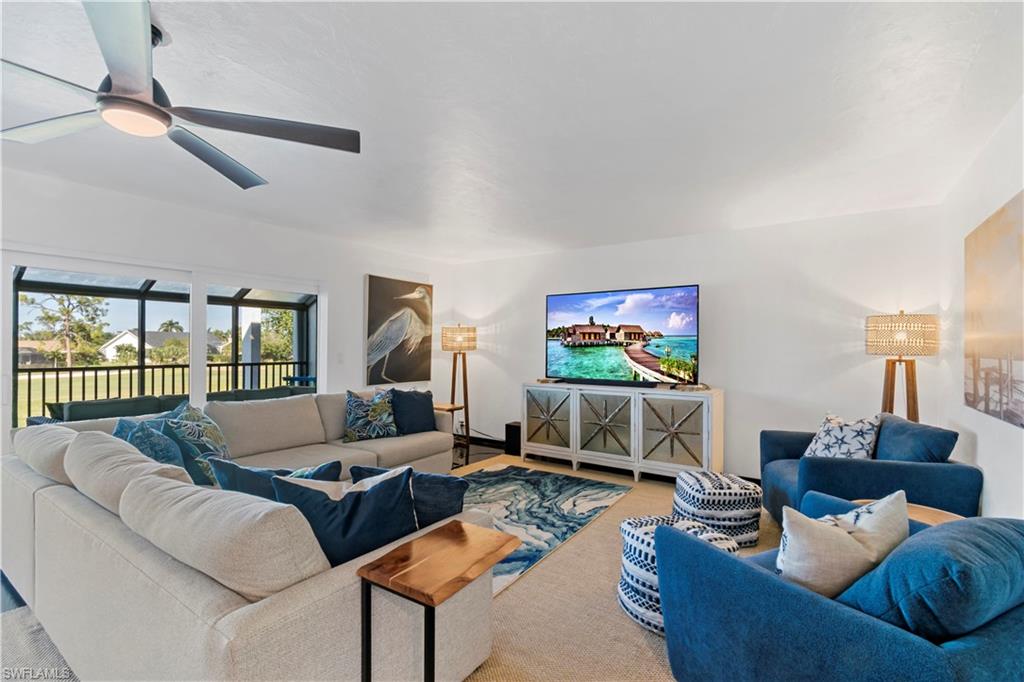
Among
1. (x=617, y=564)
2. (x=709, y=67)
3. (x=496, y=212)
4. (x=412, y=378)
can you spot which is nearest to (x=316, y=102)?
(x=709, y=67)

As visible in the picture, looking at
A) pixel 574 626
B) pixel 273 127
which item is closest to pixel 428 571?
pixel 574 626

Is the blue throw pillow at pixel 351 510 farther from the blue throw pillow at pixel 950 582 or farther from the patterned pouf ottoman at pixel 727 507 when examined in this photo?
the patterned pouf ottoman at pixel 727 507

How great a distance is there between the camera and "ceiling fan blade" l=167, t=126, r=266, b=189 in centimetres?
184

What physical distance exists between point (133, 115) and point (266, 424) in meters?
2.35

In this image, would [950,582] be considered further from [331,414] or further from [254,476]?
[331,414]

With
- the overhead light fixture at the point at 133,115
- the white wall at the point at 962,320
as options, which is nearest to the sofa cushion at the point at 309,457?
the overhead light fixture at the point at 133,115

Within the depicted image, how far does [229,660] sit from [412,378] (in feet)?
15.1

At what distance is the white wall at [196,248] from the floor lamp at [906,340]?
446cm

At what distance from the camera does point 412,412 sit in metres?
4.08

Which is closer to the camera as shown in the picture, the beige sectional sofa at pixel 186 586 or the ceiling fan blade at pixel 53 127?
the beige sectional sofa at pixel 186 586

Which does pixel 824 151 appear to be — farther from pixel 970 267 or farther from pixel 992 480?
pixel 992 480

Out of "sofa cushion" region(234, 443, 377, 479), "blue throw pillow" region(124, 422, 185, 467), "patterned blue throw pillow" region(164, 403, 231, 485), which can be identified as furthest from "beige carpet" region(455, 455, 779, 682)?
"blue throw pillow" region(124, 422, 185, 467)

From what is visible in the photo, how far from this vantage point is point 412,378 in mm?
5523

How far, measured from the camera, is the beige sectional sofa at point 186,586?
107 centimetres
